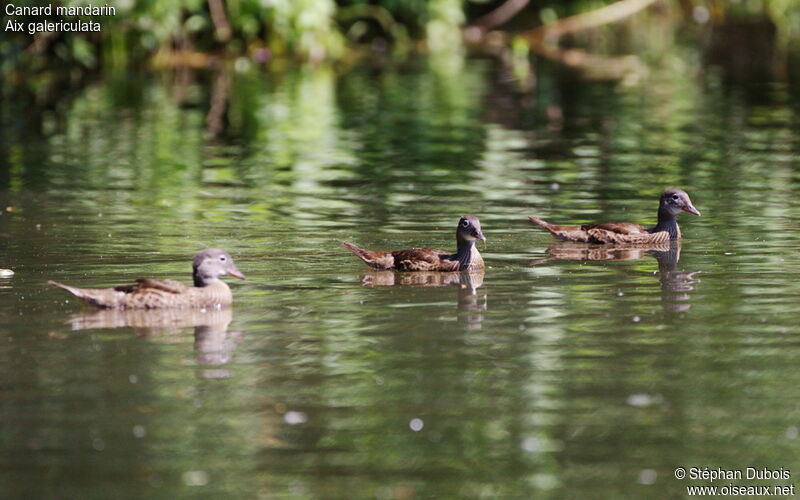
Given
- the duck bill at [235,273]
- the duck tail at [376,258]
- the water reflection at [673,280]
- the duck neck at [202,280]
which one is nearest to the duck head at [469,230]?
the duck tail at [376,258]

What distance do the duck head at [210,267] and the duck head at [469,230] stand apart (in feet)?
8.12

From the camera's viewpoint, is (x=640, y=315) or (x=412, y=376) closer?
(x=412, y=376)

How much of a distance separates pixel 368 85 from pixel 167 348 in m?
26.7

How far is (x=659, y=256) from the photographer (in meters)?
16.2

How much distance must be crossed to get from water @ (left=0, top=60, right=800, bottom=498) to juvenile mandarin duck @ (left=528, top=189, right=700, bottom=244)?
279mm

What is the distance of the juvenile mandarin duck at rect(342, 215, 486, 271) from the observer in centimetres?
1507

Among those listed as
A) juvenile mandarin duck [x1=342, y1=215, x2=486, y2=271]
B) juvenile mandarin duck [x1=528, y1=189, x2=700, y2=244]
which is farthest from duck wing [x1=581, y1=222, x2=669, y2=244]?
juvenile mandarin duck [x1=342, y1=215, x2=486, y2=271]

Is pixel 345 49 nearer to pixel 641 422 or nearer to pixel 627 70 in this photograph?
pixel 627 70

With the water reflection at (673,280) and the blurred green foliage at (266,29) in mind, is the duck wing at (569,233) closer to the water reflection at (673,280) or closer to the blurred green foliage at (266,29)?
the water reflection at (673,280)

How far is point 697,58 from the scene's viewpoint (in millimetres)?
45312

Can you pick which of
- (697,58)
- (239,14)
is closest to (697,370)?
(239,14)

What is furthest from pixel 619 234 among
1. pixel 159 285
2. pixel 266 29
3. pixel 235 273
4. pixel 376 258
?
pixel 266 29

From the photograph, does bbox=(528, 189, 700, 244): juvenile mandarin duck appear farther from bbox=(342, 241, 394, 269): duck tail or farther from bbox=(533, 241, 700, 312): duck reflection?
bbox=(342, 241, 394, 269): duck tail

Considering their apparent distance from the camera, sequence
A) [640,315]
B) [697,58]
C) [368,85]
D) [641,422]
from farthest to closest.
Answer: [697,58] → [368,85] → [640,315] → [641,422]
